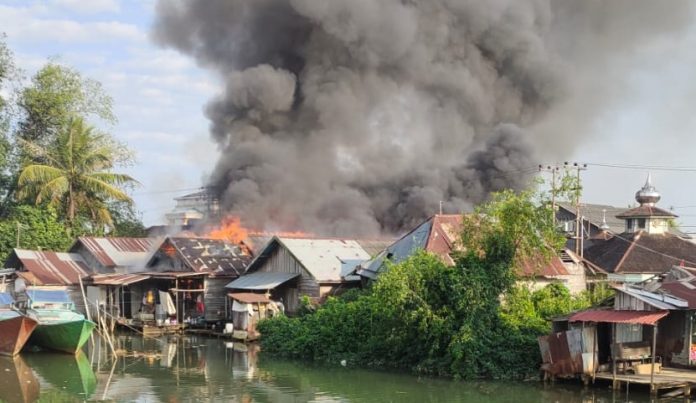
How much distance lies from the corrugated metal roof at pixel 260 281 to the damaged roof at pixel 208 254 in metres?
1.48

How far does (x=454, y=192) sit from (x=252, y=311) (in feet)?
62.6

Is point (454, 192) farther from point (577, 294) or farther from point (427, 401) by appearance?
point (427, 401)

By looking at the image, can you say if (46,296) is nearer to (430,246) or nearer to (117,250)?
(117,250)

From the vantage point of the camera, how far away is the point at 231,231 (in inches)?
1448

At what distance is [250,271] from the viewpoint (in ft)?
105

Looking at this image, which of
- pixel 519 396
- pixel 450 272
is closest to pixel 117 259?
pixel 450 272

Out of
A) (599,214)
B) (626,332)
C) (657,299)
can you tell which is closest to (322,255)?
(626,332)

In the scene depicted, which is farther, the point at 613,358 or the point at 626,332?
the point at 626,332

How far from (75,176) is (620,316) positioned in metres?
32.3

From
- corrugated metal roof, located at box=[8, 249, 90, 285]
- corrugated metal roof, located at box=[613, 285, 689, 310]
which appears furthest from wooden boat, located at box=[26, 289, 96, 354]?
corrugated metal roof, located at box=[613, 285, 689, 310]

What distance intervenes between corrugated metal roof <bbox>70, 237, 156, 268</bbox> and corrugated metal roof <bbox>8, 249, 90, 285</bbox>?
3.04 feet

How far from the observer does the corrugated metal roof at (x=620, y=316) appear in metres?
17.4

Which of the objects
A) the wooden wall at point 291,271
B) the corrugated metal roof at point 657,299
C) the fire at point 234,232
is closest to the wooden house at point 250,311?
the wooden wall at point 291,271

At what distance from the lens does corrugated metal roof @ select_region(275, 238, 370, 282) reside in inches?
1152
